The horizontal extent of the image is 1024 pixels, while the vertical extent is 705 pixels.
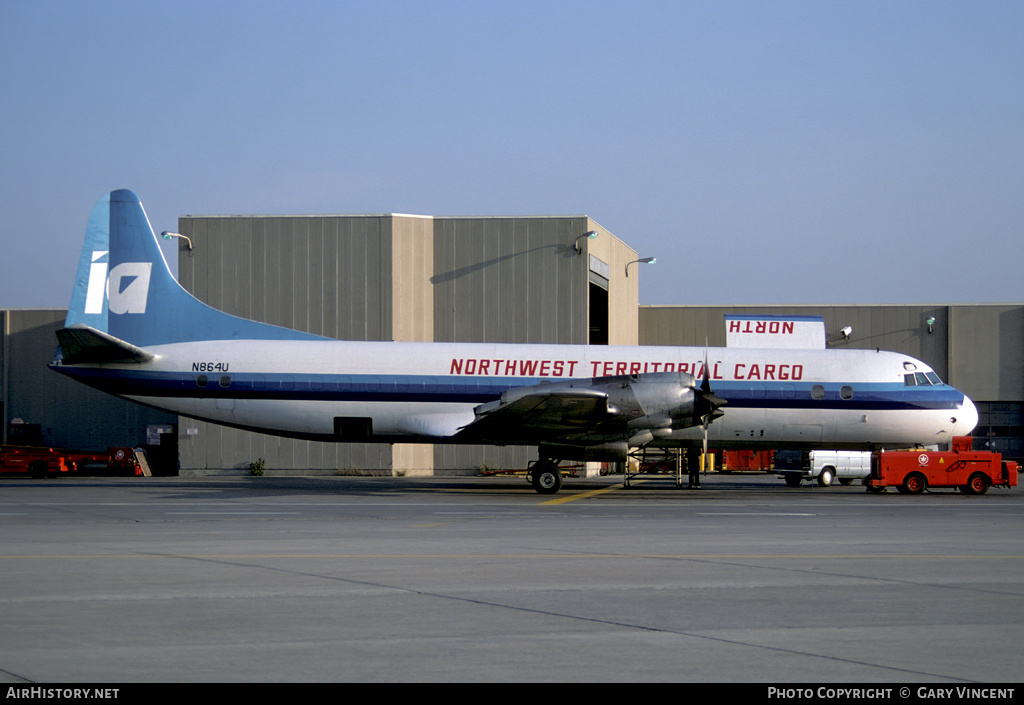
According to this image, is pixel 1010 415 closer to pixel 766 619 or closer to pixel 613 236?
pixel 613 236

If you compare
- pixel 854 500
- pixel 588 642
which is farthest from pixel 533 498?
pixel 588 642

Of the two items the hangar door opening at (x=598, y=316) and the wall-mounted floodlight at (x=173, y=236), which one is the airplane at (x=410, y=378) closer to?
the wall-mounted floodlight at (x=173, y=236)

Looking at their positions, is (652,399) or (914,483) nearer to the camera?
(652,399)

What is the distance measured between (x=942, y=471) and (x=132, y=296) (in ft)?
79.0

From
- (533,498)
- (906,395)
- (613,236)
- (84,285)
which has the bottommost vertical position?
(533,498)

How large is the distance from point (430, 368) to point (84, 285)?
1061 centimetres

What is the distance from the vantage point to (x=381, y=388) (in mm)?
26047

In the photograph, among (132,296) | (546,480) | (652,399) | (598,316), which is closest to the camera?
(652,399)

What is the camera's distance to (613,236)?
4222 cm

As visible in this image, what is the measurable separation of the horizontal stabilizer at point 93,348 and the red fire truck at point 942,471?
2122 centimetres

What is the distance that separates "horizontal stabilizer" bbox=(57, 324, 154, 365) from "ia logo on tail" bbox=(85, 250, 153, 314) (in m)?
1.35

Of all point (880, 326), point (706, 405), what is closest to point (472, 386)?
point (706, 405)

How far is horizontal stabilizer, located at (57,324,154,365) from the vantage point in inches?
A: 958

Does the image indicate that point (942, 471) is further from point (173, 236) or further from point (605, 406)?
point (173, 236)
